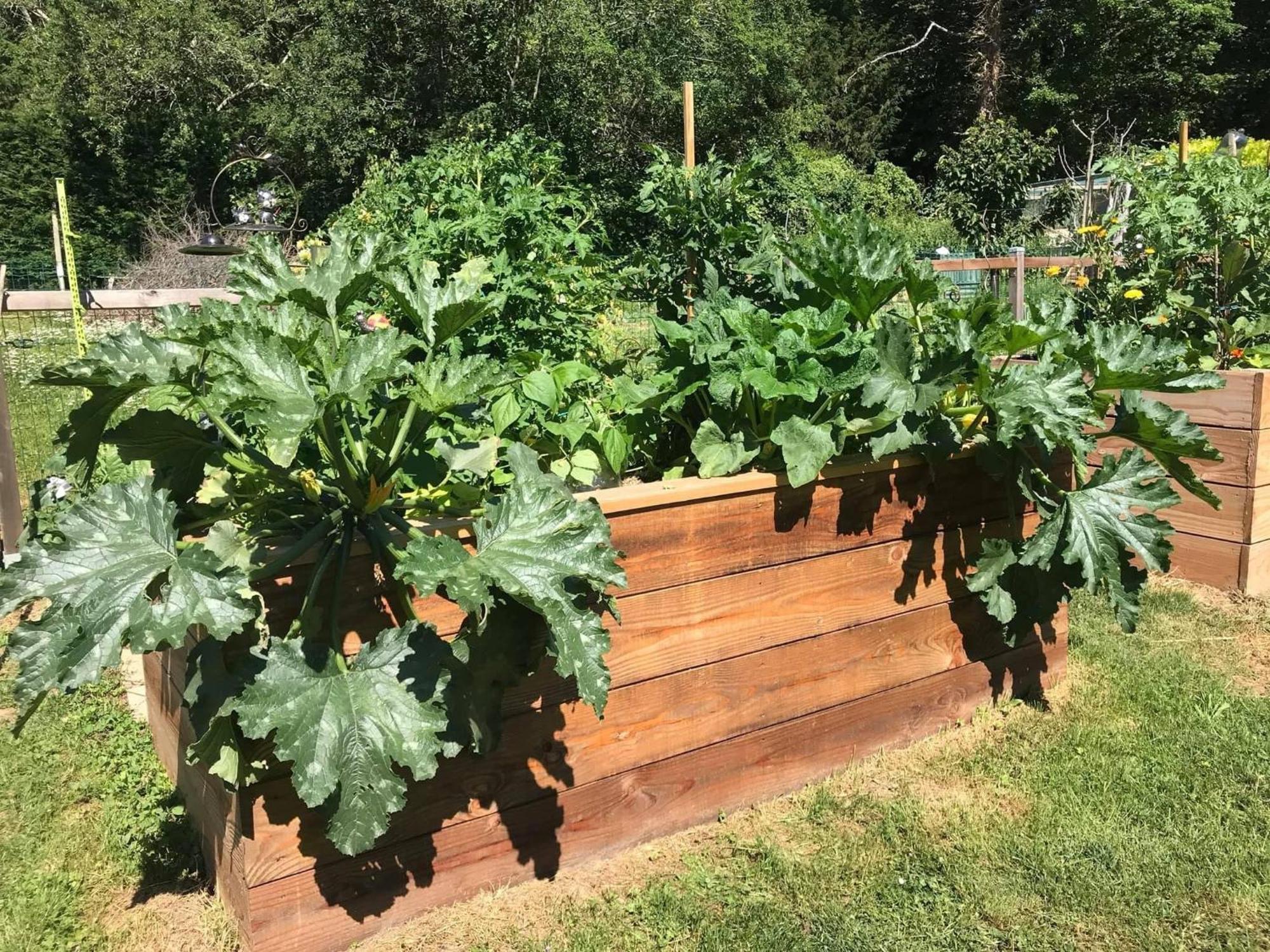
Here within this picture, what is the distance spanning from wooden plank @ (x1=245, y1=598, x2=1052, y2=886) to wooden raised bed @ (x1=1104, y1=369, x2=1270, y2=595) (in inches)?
61.0

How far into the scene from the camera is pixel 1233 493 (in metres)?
3.82

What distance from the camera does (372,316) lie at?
3.36 meters

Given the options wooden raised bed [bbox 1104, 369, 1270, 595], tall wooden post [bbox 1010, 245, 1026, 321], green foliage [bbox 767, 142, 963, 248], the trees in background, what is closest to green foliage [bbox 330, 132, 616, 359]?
wooden raised bed [bbox 1104, 369, 1270, 595]

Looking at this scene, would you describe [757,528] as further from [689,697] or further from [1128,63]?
[1128,63]

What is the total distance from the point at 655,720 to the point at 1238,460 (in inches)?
108

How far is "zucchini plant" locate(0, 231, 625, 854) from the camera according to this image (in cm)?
152

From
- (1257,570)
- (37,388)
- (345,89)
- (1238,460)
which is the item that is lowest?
(1257,570)

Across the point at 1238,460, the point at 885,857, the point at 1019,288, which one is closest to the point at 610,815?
the point at 885,857

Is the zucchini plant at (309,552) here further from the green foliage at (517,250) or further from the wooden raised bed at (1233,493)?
the wooden raised bed at (1233,493)

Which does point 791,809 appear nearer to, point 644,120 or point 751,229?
point 751,229

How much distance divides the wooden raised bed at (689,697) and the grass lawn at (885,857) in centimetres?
9

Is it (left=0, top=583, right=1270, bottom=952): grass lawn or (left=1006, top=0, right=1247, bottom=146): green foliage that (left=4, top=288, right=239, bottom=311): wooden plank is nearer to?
(left=0, top=583, right=1270, bottom=952): grass lawn

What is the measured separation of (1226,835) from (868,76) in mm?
31758

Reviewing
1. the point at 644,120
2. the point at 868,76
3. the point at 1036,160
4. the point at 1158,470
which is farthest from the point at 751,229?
the point at 868,76
